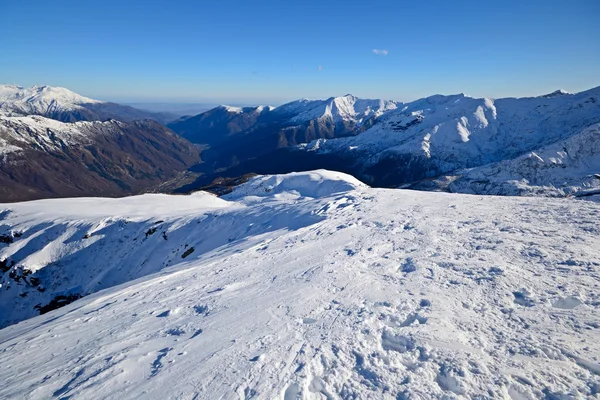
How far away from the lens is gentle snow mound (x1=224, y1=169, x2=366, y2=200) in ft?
180

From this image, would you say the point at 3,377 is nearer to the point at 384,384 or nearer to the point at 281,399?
the point at 281,399

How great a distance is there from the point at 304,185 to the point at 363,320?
1983 inches

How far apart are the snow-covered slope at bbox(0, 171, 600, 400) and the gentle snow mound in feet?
104

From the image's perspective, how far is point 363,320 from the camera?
9617 mm

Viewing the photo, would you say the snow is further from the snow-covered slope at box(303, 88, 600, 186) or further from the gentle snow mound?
the snow-covered slope at box(303, 88, 600, 186)

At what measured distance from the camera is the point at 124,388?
8.02 metres

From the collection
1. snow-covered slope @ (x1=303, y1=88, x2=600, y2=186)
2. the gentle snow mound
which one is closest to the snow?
the gentle snow mound

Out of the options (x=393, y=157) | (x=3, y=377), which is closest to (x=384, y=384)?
(x=3, y=377)

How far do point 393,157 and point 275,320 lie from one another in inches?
7387

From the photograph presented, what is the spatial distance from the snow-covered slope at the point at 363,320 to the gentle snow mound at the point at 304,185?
31763 mm

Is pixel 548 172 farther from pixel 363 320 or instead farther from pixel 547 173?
pixel 363 320

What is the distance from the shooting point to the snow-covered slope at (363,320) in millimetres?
7359

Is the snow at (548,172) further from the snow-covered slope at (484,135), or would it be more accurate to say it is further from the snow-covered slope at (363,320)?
the snow-covered slope at (363,320)

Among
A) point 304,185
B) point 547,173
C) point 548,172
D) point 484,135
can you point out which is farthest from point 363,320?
point 484,135
